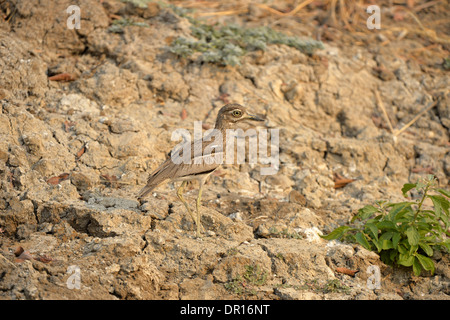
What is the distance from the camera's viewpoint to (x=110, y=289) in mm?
3828

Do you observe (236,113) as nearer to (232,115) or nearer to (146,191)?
(232,115)

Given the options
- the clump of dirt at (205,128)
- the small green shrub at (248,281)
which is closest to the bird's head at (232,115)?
the clump of dirt at (205,128)

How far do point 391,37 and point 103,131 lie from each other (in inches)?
224

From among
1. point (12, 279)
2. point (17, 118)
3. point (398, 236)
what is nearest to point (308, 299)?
point (398, 236)

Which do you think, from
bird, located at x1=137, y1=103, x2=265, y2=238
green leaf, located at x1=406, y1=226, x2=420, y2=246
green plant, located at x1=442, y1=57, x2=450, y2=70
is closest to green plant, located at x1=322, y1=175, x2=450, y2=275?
green leaf, located at x1=406, y1=226, x2=420, y2=246

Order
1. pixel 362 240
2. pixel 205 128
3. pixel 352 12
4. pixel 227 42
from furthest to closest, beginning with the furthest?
1. pixel 352 12
2. pixel 227 42
3. pixel 205 128
4. pixel 362 240

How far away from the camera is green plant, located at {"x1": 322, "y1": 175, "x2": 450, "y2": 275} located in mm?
4449

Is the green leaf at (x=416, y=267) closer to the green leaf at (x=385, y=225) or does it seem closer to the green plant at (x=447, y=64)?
the green leaf at (x=385, y=225)

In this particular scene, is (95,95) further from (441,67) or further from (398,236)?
(441,67)

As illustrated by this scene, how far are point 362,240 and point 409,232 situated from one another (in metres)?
0.46

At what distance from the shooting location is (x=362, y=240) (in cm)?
466

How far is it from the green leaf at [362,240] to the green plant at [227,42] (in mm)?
3318

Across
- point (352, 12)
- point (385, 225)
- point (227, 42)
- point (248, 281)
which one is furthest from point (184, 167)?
point (352, 12)

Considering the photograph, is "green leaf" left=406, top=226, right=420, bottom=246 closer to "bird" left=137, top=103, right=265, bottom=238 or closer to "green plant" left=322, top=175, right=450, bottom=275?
"green plant" left=322, top=175, right=450, bottom=275
